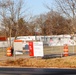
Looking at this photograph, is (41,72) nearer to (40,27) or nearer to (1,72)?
(1,72)

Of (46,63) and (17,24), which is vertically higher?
(17,24)

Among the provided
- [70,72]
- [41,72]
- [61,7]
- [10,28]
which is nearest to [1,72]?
[41,72]

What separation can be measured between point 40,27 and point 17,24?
60.2m

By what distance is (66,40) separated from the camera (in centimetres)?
6819

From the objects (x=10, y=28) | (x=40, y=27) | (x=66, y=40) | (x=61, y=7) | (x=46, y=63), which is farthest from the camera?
(x=40, y=27)

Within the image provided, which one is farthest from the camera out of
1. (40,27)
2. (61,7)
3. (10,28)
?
(40,27)

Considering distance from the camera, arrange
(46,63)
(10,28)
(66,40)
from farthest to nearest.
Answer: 1. (66,40)
2. (10,28)
3. (46,63)

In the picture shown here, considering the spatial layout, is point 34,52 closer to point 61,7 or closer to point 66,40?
point 61,7

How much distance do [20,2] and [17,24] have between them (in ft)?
10.7

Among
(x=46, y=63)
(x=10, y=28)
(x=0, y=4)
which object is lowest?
(x=46, y=63)

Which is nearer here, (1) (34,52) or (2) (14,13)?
(1) (34,52)

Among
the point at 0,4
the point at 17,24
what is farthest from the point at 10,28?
the point at 0,4

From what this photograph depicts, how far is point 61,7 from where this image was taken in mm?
24562

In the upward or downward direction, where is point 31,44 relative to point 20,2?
downward
